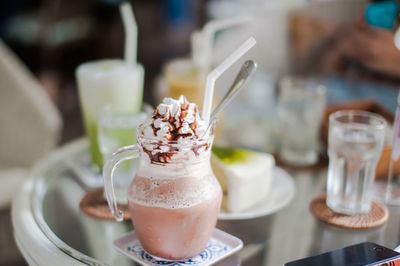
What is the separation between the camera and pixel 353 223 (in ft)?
3.25

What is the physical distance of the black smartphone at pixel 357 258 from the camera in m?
0.82

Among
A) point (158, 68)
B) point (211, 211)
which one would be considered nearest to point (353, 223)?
point (211, 211)

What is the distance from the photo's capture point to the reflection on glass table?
2.95 ft

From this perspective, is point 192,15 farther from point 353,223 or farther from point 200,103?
point 353,223

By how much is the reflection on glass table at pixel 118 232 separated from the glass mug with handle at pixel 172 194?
3.0 inches

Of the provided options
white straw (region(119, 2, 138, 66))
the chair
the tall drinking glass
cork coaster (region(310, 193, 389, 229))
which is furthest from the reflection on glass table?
the chair

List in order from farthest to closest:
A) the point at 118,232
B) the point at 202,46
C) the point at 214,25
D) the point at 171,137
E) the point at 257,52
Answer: the point at 257,52 < the point at 202,46 < the point at 214,25 < the point at 118,232 < the point at 171,137

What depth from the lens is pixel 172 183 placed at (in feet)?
2.65

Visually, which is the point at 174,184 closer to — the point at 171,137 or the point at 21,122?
the point at 171,137

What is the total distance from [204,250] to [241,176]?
20 centimetres

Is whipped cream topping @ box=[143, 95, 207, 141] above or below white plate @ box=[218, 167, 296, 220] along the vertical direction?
above

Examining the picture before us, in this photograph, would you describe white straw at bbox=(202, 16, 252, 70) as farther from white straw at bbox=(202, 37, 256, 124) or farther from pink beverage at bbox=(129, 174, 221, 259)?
pink beverage at bbox=(129, 174, 221, 259)

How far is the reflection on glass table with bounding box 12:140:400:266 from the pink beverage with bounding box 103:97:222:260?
8 centimetres

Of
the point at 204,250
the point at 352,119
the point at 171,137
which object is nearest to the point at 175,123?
the point at 171,137
